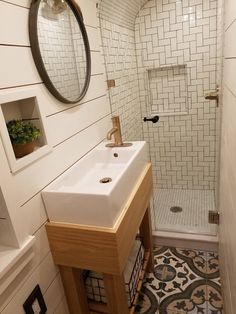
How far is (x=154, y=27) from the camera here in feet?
7.57

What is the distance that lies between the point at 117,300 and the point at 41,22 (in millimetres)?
1311

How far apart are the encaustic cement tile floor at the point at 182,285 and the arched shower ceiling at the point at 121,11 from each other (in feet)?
6.24

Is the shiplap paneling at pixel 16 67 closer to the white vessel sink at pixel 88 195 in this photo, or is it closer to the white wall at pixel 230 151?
the white vessel sink at pixel 88 195

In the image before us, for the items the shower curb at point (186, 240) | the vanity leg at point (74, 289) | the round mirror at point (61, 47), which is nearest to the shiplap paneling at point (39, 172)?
the round mirror at point (61, 47)

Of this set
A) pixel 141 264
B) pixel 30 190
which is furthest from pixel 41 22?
pixel 141 264

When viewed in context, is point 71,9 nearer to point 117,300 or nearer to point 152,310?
point 117,300

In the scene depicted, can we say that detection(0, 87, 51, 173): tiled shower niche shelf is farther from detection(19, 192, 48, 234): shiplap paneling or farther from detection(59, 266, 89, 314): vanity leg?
detection(59, 266, 89, 314): vanity leg

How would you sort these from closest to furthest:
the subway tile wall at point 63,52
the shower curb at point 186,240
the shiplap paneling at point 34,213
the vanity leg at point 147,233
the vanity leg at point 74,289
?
→ the shiplap paneling at point 34,213 → the subway tile wall at point 63,52 → the vanity leg at point 74,289 → the vanity leg at point 147,233 → the shower curb at point 186,240

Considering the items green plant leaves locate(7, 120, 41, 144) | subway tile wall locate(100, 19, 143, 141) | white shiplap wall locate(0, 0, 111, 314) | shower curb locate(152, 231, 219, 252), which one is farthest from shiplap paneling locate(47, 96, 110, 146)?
shower curb locate(152, 231, 219, 252)

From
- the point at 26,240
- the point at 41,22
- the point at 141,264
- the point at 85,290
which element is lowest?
the point at 141,264

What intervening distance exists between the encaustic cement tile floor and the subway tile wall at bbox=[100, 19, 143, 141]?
1.08 meters

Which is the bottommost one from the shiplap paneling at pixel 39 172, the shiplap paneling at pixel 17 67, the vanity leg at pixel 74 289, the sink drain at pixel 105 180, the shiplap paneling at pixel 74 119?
the vanity leg at pixel 74 289

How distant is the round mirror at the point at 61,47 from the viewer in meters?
1.03

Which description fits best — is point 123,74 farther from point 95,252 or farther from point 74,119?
point 95,252
